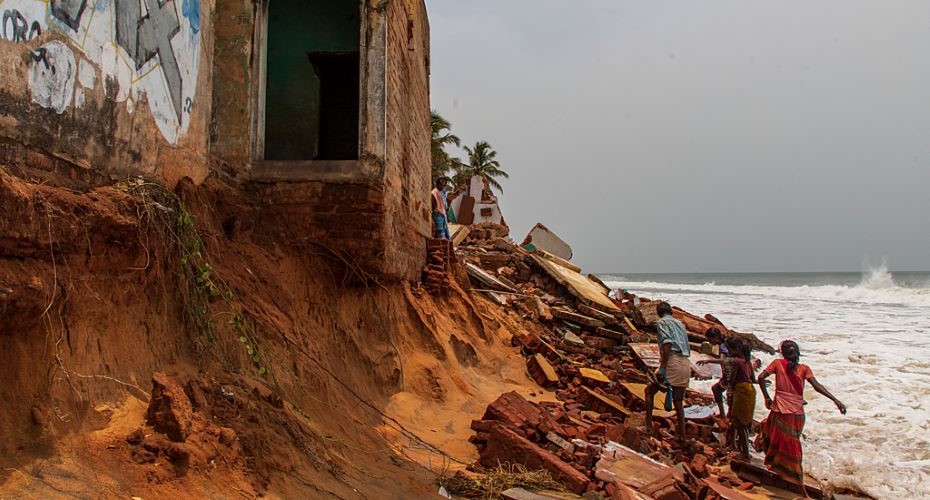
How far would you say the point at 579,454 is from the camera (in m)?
5.44

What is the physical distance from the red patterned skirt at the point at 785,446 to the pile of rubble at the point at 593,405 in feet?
0.66

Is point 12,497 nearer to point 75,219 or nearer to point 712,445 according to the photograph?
point 75,219

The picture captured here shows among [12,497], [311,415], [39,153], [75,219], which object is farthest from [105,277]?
[311,415]

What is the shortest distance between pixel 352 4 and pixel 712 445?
27.8 ft

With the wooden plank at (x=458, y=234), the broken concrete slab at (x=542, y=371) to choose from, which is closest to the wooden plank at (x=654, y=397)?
the broken concrete slab at (x=542, y=371)

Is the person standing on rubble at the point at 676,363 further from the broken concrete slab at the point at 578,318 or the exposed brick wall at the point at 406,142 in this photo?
the broken concrete slab at the point at 578,318

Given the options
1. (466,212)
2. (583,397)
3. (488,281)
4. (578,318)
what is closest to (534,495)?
(583,397)

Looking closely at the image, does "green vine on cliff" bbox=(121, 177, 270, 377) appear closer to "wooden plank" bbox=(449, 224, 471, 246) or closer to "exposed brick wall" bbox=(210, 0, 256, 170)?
"exposed brick wall" bbox=(210, 0, 256, 170)

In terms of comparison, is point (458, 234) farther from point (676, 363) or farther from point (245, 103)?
point (245, 103)

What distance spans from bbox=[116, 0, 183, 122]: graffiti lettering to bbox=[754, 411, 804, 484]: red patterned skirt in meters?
7.10

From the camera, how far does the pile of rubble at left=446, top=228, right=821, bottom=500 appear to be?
5.07 meters

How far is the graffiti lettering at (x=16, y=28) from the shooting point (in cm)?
276

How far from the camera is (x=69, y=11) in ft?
10.7

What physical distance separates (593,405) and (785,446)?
2.57 meters
